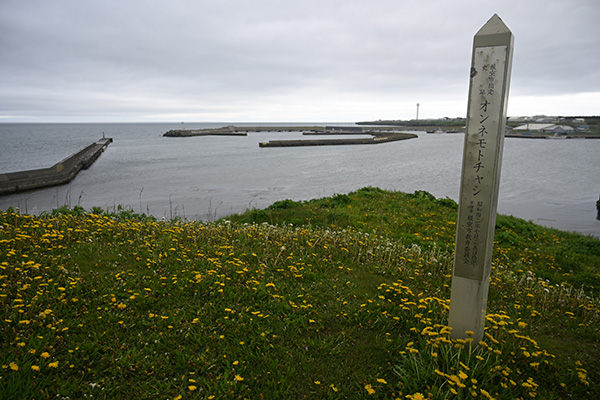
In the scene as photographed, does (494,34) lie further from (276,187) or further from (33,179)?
(33,179)

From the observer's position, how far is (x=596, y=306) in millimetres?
5434

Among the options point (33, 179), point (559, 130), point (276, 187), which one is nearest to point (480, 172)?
point (276, 187)

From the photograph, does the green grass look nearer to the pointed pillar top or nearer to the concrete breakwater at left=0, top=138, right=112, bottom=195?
the pointed pillar top

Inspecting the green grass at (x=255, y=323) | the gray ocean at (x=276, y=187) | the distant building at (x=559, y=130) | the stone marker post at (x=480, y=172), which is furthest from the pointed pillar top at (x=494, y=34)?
the distant building at (x=559, y=130)

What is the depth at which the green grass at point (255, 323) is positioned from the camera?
3414 mm

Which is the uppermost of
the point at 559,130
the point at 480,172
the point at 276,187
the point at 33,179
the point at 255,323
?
the point at 559,130

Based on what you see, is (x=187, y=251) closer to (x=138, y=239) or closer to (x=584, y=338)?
(x=138, y=239)

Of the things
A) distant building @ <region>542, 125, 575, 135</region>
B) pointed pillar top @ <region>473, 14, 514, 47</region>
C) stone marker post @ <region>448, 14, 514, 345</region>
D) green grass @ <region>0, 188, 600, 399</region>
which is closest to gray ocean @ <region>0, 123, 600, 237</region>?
green grass @ <region>0, 188, 600, 399</region>

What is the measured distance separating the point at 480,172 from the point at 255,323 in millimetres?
2988

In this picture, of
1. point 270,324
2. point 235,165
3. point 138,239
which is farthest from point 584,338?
point 235,165

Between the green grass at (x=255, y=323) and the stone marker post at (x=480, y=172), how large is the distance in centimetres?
37

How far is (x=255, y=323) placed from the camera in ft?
14.3

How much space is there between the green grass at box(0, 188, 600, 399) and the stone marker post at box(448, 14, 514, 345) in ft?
1.22

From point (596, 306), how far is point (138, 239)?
300 inches
